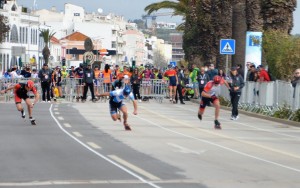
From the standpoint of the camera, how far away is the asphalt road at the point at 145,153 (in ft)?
46.9

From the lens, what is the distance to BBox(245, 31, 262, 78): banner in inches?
1614

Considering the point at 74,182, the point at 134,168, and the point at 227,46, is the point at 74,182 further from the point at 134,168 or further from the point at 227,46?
the point at 227,46

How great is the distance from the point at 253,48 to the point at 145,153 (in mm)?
23564

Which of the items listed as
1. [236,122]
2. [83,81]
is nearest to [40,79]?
[83,81]

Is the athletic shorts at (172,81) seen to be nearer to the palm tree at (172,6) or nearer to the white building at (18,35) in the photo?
the palm tree at (172,6)

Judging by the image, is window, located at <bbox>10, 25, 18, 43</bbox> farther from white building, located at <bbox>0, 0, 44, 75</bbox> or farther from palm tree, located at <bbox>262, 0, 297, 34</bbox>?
palm tree, located at <bbox>262, 0, 297, 34</bbox>

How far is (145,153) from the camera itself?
61.5 ft

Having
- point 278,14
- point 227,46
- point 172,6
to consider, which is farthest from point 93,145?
point 172,6

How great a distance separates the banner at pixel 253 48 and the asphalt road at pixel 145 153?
10.1 meters

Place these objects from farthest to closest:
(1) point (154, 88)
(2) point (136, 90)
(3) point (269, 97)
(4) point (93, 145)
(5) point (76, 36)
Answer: (5) point (76, 36) → (1) point (154, 88) → (2) point (136, 90) → (3) point (269, 97) → (4) point (93, 145)

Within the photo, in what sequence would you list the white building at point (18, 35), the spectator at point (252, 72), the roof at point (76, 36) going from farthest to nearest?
the roof at point (76, 36), the white building at point (18, 35), the spectator at point (252, 72)

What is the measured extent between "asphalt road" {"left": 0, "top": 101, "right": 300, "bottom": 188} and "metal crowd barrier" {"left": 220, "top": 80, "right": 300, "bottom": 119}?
1454mm

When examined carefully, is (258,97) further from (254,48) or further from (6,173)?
(6,173)

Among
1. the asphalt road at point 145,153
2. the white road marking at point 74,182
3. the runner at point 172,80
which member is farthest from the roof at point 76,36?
the white road marking at point 74,182
